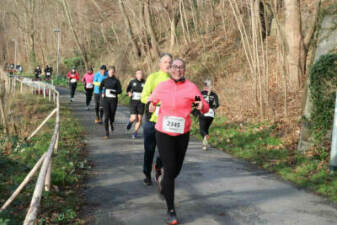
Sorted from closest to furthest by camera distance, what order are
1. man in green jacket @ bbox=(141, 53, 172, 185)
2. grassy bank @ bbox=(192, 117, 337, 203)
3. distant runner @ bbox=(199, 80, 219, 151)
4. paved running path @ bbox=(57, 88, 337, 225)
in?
paved running path @ bbox=(57, 88, 337, 225) → man in green jacket @ bbox=(141, 53, 172, 185) → grassy bank @ bbox=(192, 117, 337, 203) → distant runner @ bbox=(199, 80, 219, 151)

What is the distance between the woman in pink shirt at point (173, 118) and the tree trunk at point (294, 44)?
9.48 meters

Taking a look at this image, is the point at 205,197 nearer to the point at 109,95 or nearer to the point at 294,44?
the point at 109,95

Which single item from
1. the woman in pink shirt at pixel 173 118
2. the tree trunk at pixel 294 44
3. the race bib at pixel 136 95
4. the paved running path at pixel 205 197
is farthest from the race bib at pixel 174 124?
the tree trunk at pixel 294 44

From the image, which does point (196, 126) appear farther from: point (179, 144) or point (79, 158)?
point (179, 144)

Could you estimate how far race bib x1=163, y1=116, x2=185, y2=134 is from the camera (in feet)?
16.3

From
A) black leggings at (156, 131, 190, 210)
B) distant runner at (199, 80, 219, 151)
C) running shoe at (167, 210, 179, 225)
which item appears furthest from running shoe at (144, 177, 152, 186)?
distant runner at (199, 80, 219, 151)

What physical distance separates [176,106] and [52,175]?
302 centimetres

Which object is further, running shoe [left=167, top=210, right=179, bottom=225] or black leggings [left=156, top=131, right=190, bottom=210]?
black leggings [left=156, top=131, right=190, bottom=210]

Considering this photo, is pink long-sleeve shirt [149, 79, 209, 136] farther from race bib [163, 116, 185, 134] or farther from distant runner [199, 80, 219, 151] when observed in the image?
distant runner [199, 80, 219, 151]

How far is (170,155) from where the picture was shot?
5.02m

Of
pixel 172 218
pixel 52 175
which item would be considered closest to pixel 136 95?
pixel 52 175

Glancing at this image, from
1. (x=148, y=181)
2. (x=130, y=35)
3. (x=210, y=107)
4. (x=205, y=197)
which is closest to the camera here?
(x=205, y=197)

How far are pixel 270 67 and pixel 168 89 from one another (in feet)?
42.6

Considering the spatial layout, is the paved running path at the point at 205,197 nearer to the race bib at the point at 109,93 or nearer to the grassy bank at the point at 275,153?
the grassy bank at the point at 275,153
